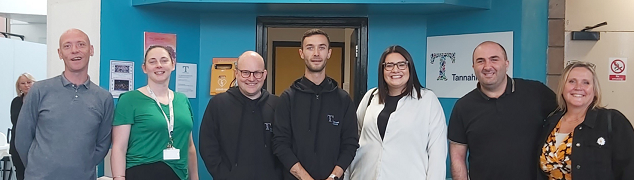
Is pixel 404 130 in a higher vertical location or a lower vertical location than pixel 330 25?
lower

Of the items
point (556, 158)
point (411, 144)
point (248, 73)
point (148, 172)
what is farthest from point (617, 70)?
point (148, 172)

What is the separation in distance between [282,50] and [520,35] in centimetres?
519

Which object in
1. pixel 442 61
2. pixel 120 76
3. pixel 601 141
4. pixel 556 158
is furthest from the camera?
pixel 442 61

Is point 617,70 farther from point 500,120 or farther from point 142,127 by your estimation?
point 142,127

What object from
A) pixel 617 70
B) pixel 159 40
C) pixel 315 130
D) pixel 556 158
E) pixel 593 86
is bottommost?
pixel 556 158

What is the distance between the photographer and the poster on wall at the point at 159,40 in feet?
14.8

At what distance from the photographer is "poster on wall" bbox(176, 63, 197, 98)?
4.75m

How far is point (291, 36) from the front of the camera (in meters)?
8.55

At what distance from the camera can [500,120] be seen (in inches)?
103

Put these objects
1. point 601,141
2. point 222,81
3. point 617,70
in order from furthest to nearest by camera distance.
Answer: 1. point 222,81
2. point 617,70
3. point 601,141

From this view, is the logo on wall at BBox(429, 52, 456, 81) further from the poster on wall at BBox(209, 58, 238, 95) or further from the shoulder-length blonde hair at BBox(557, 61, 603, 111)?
the shoulder-length blonde hair at BBox(557, 61, 603, 111)

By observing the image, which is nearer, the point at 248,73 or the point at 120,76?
the point at 248,73

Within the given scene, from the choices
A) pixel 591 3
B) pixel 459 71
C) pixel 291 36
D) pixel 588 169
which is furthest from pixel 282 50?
pixel 588 169

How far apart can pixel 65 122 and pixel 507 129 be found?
7.19ft
